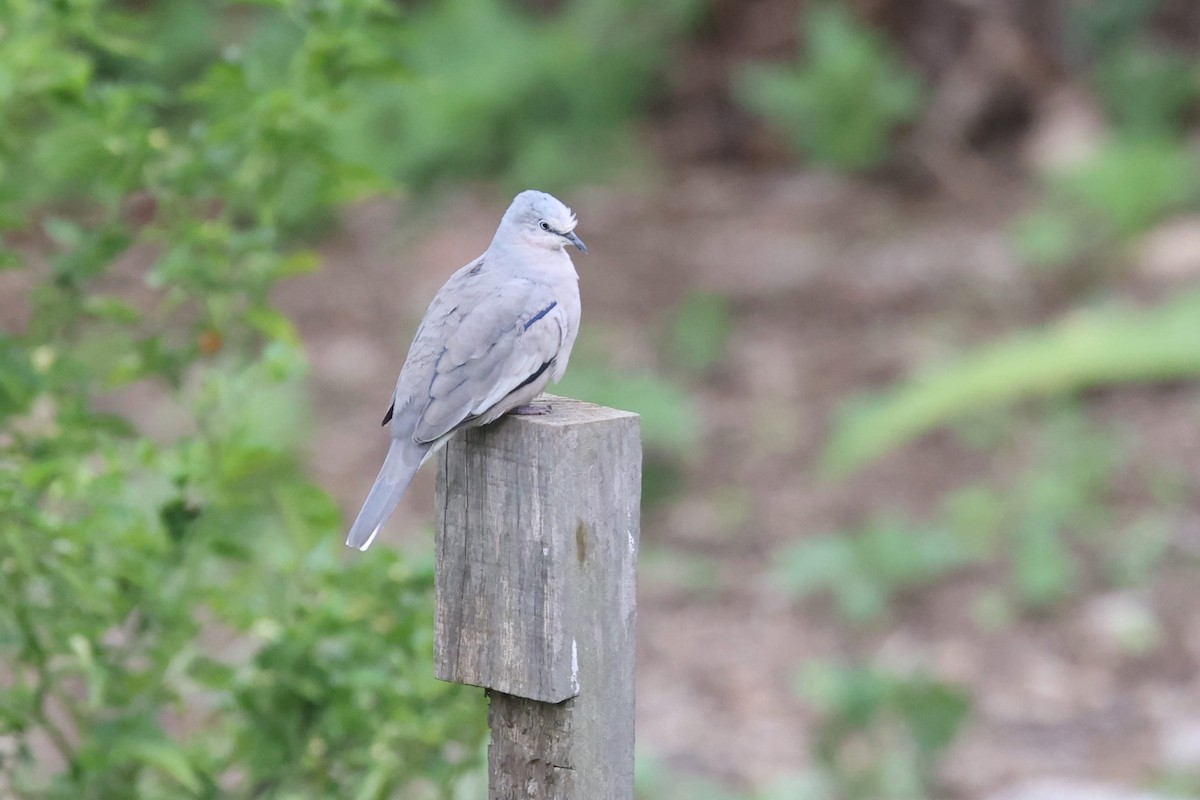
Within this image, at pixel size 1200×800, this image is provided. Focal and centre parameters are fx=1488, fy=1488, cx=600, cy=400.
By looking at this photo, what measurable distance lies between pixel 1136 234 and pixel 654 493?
3.42 metres

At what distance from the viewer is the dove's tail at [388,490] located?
7.70 feet

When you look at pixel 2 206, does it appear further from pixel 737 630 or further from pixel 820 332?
pixel 820 332

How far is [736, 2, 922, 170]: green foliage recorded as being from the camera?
398 inches

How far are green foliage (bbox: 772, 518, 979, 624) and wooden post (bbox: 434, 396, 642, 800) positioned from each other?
12.4ft

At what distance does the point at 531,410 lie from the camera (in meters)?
2.39

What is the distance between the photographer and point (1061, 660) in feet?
18.5

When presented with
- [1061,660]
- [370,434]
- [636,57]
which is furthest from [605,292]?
[1061,660]

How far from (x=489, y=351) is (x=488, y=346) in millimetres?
25

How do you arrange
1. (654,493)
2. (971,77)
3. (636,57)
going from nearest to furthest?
1. (654,493)
2. (971,77)
3. (636,57)

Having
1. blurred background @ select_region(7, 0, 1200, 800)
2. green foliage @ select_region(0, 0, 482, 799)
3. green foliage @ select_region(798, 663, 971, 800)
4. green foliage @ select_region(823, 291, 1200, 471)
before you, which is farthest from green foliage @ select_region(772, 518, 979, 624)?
green foliage @ select_region(0, 0, 482, 799)

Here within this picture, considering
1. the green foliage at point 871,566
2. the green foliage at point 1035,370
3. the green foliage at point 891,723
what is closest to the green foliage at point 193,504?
the green foliage at point 891,723

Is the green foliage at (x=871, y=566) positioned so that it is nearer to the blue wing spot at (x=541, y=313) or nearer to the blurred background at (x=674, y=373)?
the blurred background at (x=674, y=373)

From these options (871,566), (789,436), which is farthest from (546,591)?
(789,436)

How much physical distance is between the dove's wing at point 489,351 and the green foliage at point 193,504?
1.43 feet
